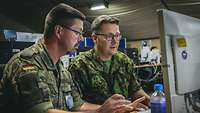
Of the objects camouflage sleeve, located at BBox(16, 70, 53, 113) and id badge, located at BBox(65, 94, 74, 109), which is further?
id badge, located at BBox(65, 94, 74, 109)

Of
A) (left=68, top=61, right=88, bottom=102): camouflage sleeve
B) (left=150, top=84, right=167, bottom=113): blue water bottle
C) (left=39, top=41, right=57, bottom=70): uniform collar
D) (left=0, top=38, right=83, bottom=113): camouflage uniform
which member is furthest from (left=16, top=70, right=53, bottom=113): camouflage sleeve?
(left=68, top=61, right=88, bottom=102): camouflage sleeve

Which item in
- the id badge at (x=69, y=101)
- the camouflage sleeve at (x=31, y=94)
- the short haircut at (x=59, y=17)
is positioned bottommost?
the id badge at (x=69, y=101)

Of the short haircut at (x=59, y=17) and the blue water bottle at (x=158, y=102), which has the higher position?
the short haircut at (x=59, y=17)

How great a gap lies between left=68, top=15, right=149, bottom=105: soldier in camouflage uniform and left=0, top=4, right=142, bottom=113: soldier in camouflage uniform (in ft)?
0.74

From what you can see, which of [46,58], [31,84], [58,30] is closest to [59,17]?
[58,30]

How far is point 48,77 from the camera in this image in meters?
1.47

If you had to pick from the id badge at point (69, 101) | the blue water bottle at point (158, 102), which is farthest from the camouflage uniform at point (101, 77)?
the blue water bottle at point (158, 102)

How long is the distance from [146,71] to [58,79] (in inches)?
156

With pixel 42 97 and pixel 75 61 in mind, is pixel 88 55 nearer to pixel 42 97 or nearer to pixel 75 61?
pixel 75 61

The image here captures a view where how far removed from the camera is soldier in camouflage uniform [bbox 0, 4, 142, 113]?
4.35 feet

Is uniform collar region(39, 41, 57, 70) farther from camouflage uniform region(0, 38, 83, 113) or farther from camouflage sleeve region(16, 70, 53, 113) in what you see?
camouflage sleeve region(16, 70, 53, 113)

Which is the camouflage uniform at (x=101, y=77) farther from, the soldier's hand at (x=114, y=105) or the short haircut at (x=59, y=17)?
the soldier's hand at (x=114, y=105)

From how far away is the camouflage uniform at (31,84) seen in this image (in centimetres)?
133

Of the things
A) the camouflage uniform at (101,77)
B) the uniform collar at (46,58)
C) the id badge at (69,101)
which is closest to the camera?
the uniform collar at (46,58)
